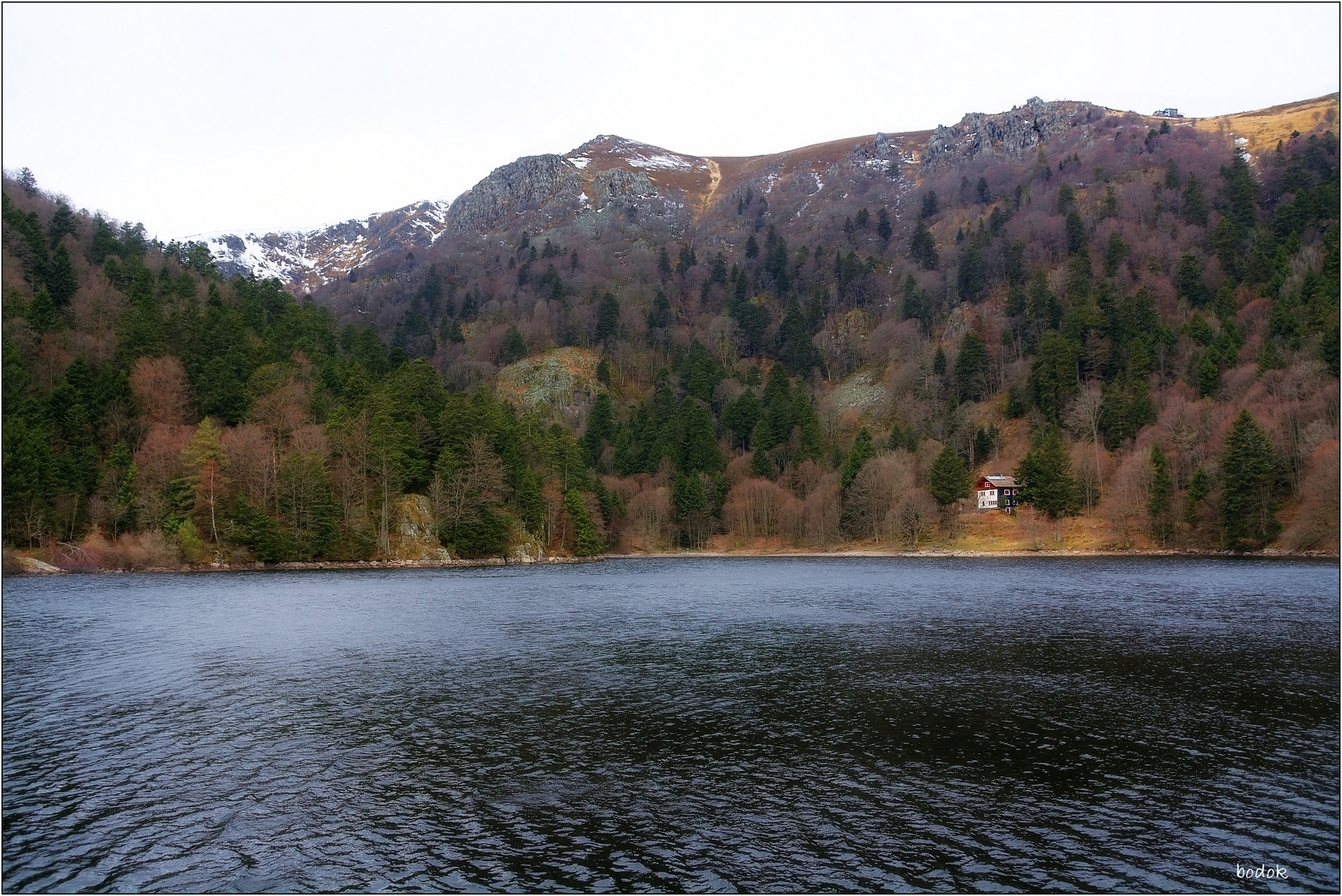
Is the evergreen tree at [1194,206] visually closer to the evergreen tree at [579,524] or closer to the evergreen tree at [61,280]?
the evergreen tree at [579,524]

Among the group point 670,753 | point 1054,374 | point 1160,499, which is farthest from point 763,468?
point 670,753

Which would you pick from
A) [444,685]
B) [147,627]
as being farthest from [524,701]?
[147,627]

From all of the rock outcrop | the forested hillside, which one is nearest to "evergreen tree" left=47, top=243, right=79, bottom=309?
the forested hillside

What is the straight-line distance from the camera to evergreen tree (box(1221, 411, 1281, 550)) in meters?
99.2

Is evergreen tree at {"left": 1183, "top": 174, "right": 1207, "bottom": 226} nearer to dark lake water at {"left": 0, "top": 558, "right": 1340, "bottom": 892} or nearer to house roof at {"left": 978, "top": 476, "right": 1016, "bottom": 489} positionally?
house roof at {"left": 978, "top": 476, "right": 1016, "bottom": 489}

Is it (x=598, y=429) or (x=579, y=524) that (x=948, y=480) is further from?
(x=598, y=429)

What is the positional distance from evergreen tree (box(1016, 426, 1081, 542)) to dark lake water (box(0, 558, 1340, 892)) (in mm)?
72868

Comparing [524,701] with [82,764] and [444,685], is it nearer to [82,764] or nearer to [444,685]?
[444,685]

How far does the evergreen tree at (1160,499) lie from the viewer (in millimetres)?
109750

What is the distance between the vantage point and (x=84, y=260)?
128 m

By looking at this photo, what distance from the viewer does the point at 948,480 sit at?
12800cm

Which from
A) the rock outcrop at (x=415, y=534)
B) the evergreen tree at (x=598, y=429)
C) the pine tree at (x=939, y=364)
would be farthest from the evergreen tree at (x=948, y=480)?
the rock outcrop at (x=415, y=534)

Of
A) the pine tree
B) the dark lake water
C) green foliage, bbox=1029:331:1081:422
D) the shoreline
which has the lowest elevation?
the shoreline

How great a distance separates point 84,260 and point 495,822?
14528 centimetres
